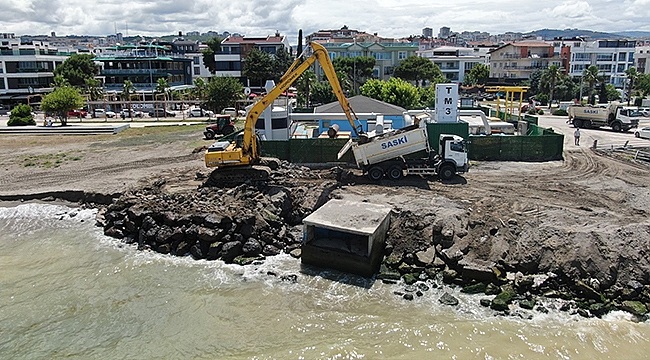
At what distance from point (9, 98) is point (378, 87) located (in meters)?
52.9

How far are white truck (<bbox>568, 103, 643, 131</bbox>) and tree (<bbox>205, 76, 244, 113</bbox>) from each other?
33.6m

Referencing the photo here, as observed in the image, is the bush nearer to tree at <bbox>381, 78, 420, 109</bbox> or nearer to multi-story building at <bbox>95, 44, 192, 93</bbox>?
multi-story building at <bbox>95, 44, 192, 93</bbox>

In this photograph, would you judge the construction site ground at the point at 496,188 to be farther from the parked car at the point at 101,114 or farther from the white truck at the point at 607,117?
the parked car at the point at 101,114

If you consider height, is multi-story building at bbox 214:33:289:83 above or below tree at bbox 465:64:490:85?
above

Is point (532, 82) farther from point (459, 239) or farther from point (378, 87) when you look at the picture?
point (459, 239)

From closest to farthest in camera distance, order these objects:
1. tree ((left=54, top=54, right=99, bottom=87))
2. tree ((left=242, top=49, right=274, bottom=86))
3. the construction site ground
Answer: the construction site ground, tree ((left=54, top=54, right=99, bottom=87)), tree ((left=242, top=49, right=274, bottom=86))

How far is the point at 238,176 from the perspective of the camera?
25609 millimetres

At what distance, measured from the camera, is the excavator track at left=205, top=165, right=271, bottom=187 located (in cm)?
2550

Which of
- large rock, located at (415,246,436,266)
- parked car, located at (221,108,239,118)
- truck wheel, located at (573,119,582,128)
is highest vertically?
parked car, located at (221,108,239,118)

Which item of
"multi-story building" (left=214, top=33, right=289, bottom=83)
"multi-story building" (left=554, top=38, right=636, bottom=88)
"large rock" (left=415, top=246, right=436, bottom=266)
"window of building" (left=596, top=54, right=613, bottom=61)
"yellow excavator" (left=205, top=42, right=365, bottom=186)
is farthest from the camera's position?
"window of building" (left=596, top=54, right=613, bottom=61)

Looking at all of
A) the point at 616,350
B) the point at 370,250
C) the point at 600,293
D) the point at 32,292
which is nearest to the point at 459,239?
the point at 370,250

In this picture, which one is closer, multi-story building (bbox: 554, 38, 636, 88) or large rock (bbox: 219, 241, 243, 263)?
large rock (bbox: 219, 241, 243, 263)

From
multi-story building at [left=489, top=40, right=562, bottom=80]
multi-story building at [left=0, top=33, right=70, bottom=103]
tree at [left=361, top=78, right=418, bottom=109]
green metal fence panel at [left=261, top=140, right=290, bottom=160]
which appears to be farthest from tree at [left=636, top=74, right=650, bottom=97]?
multi-story building at [left=0, top=33, right=70, bottom=103]

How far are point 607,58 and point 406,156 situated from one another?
86.0m
